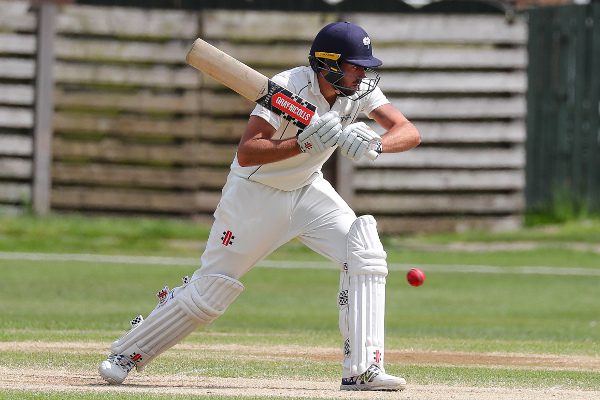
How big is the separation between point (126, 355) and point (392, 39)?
1076 cm

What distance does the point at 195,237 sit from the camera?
16656 mm

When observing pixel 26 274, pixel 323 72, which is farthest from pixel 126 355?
pixel 26 274

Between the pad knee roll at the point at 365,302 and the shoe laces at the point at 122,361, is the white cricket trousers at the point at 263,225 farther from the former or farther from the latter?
the shoe laces at the point at 122,361

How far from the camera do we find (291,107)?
675 centimetres

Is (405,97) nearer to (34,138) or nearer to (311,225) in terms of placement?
(34,138)

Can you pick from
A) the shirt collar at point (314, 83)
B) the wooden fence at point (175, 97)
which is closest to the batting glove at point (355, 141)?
the shirt collar at point (314, 83)

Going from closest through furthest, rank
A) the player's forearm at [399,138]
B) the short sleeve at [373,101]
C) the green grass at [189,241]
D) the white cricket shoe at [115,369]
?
the player's forearm at [399,138], the white cricket shoe at [115,369], the short sleeve at [373,101], the green grass at [189,241]

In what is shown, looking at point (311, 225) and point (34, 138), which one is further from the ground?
point (34, 138)

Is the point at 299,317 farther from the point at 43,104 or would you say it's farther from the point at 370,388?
the point at 43,104

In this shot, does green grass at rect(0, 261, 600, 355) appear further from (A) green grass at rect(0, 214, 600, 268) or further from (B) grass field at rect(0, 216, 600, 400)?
(A) green grass at rect(0, 214, 600, 268)

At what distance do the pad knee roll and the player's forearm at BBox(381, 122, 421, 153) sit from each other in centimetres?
41

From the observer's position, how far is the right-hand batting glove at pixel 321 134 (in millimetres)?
6582

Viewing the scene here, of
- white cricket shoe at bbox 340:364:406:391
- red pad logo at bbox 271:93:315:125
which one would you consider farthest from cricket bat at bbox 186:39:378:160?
white cricket shoe at bbox 340:364:406:391

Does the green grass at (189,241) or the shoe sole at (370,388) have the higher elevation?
the green grass at (189,241)
